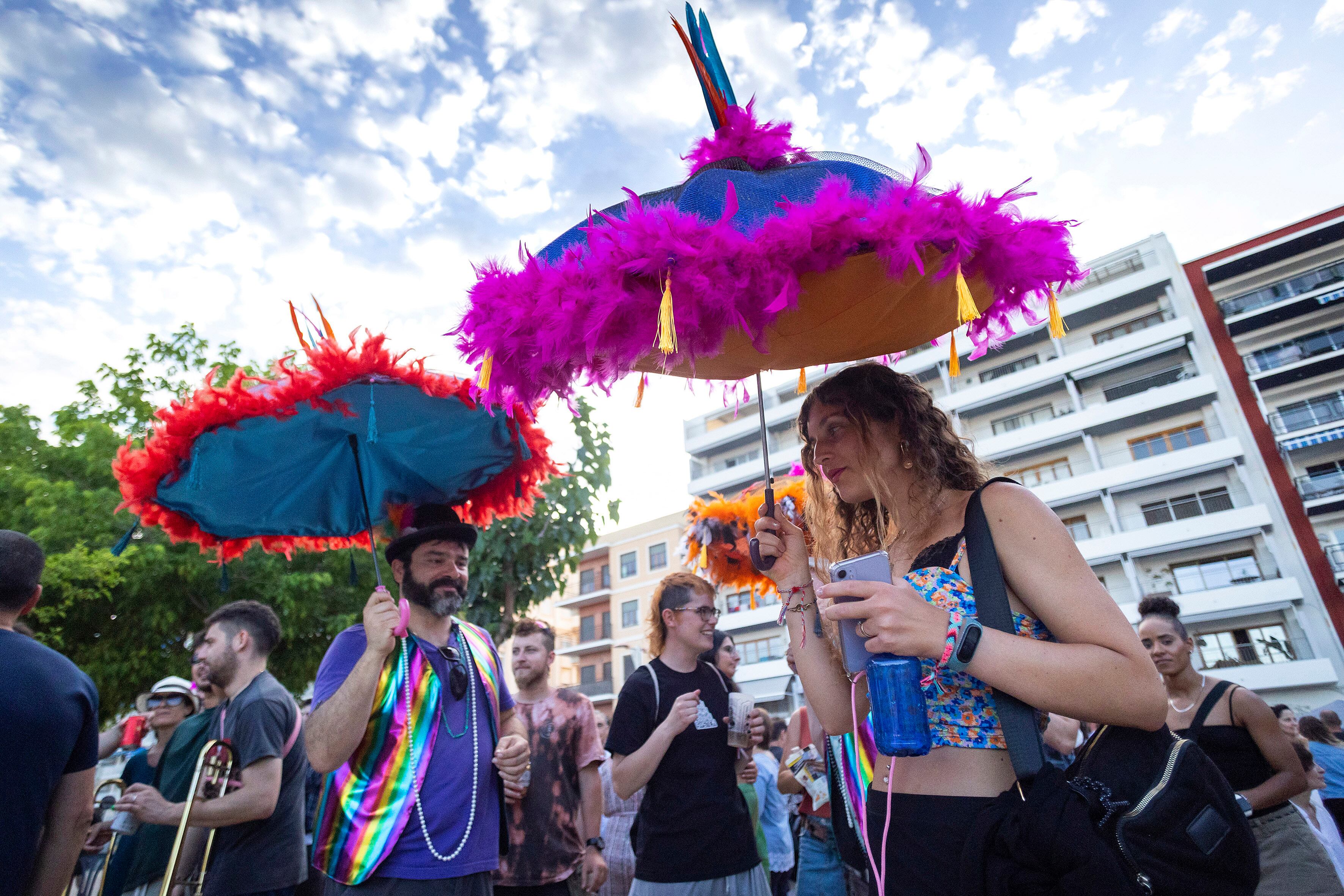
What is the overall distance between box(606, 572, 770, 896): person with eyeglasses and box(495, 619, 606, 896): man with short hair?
1.31 ft

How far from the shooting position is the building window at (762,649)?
39031mm

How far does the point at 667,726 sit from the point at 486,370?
2.42 metres

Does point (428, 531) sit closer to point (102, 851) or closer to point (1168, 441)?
point (102, 851)

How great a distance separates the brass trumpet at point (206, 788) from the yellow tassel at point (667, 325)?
3033mm

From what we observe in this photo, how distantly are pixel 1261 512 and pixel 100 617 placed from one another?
119 feet

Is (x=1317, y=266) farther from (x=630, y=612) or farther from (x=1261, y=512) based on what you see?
(x=630, y=612)

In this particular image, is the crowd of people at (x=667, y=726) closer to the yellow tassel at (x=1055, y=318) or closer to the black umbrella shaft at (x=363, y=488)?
the black umbrella shaft at (x=363, y=488)

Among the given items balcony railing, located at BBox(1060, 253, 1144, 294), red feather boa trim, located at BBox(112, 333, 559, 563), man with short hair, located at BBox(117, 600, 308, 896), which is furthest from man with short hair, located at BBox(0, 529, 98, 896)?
balcony railing, located at BBox(1060, 253, 1144, 294)

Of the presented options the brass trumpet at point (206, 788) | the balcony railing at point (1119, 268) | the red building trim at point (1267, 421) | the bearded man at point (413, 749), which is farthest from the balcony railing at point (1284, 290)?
the brass trumpet at point (206, 788)

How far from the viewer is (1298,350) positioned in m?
32.4

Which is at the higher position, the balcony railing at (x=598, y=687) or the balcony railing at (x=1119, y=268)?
the balcony railing at (x=1119, y=268)

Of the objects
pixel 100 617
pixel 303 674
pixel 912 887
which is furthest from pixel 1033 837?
pixel 100 617

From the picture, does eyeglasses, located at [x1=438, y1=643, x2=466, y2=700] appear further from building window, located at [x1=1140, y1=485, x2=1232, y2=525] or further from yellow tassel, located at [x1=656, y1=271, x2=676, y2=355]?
building window, located at [x1=1140, y1=485, x2=1232, y2=525]

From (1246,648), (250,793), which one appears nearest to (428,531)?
(250,793)
